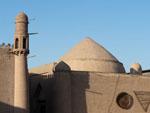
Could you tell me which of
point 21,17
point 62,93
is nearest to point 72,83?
point 62,93

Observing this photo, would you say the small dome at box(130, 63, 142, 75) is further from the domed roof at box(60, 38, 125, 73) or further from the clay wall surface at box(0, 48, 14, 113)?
the clay wall surface at box(0, 48, 14, 113)

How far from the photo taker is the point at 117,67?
38344 millimetres

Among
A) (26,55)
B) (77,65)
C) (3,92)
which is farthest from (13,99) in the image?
(77,65)

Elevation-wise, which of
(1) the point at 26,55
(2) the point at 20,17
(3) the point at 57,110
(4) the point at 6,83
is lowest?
(3) the point at 57,110

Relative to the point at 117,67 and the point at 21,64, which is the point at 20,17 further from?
the point at 117,67

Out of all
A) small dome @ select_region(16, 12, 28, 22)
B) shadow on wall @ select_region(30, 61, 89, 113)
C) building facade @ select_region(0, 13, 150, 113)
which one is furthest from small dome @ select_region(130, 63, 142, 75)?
small dome @ select_region(16, 12, 28, 22)

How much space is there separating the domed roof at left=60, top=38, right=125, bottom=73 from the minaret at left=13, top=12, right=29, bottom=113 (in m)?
6.95

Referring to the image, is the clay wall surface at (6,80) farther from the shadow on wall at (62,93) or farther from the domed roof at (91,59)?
the domed roof at (91,59)

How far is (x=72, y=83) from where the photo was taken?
33.0 meters

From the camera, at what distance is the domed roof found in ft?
120

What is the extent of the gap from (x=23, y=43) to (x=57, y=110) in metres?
5.71

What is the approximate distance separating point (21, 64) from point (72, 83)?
15.0 feet

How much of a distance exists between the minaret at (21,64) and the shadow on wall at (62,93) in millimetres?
3040

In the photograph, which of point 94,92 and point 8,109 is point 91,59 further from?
point 8,109
